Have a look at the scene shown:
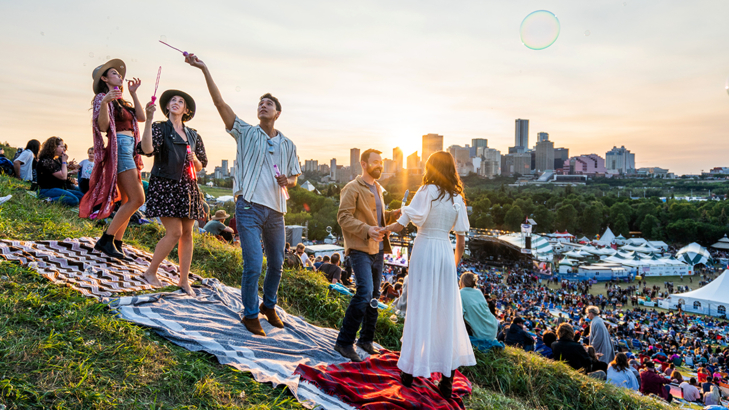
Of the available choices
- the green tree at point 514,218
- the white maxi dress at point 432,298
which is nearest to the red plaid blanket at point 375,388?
the white maxi dress at point 432,298

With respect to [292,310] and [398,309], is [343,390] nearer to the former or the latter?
[292,310]

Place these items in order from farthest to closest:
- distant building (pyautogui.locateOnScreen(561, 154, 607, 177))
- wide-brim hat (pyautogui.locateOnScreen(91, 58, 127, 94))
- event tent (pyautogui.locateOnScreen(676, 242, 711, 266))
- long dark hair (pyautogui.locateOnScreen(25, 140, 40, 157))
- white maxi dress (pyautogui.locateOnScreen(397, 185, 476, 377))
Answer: distant building (pyautogui.locateOnScreen(561, 154, 607, 177)), event tent (pyautogui.locateOnScreen(676, 242, 711, 266)), long dark hair (pyautogui.locateOnScreen(25, 140, 40, 157)), wide-brim hat (pyautogui.locateOnScreen(91, 58, 127, 94)), white maxi dress (pyautogui.locateOnScreen(397, 185, 476, 377))

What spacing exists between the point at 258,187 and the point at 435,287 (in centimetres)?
168

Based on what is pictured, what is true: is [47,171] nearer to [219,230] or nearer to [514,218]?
[219,230]

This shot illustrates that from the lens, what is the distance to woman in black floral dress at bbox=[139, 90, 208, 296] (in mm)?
3842

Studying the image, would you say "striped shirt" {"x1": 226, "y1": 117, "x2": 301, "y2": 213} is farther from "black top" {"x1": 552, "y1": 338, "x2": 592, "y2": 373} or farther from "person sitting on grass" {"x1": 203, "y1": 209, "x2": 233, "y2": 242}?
"person sitting on grass" {"x1": 203, "y1": 209, "x2": 233, "y2": 242}

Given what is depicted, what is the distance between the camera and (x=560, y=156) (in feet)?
620

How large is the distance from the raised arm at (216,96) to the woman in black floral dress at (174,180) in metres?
0.62

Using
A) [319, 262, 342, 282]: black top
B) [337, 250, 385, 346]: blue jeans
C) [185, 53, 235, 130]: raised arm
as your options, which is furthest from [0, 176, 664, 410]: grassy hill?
[319, 262, 342, 282]: black top

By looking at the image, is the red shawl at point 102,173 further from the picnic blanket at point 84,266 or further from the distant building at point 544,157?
the distant building at point 544,157

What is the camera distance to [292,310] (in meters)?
4.90

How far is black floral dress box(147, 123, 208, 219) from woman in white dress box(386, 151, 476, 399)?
199cm

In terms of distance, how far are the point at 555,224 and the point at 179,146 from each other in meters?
72.2

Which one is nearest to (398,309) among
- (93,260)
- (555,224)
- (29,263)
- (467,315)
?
(467,315)
